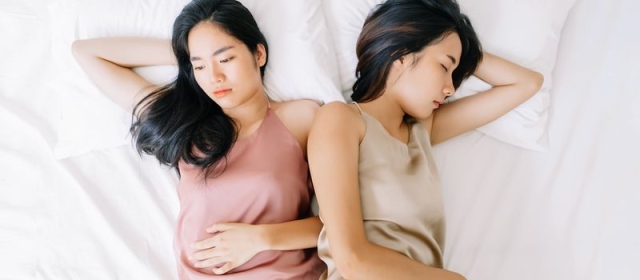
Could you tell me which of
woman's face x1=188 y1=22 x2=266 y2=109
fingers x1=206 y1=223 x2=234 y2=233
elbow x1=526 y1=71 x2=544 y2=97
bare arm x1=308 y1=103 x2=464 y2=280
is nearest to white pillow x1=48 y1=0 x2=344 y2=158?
woman's face x1=188 y1=22 x2=266 y2=109

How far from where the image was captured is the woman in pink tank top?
4.46ft

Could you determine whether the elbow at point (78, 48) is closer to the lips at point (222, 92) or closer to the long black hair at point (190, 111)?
the long black hair at point (190, 111)

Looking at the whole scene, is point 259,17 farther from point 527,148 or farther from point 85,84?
point 527,148

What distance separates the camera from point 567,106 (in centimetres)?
170

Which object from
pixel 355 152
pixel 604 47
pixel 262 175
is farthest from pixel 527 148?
pixel 262 175

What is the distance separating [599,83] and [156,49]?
4.32ft

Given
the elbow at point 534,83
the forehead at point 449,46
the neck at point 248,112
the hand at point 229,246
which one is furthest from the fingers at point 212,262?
the elbow at point 534,83

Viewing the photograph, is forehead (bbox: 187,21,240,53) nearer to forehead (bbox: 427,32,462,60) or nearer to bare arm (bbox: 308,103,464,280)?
bare arm (bbox: 308,103,464,280)

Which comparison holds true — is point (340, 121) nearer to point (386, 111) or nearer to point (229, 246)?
point (386, 111)

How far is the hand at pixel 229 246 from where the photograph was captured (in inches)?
52.8

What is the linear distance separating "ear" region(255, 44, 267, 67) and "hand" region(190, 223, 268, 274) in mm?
425

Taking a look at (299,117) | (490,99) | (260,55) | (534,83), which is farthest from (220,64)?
(534,83)

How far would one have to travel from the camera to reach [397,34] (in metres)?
1.39

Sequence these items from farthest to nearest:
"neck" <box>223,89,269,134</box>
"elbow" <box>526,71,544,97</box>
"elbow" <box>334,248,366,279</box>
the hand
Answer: "elbow" <box>526,71,544,97</box> → "neck" <box>223,89,269,134</box> → the hand → "elbow" <box>334,248,366,279</box>
